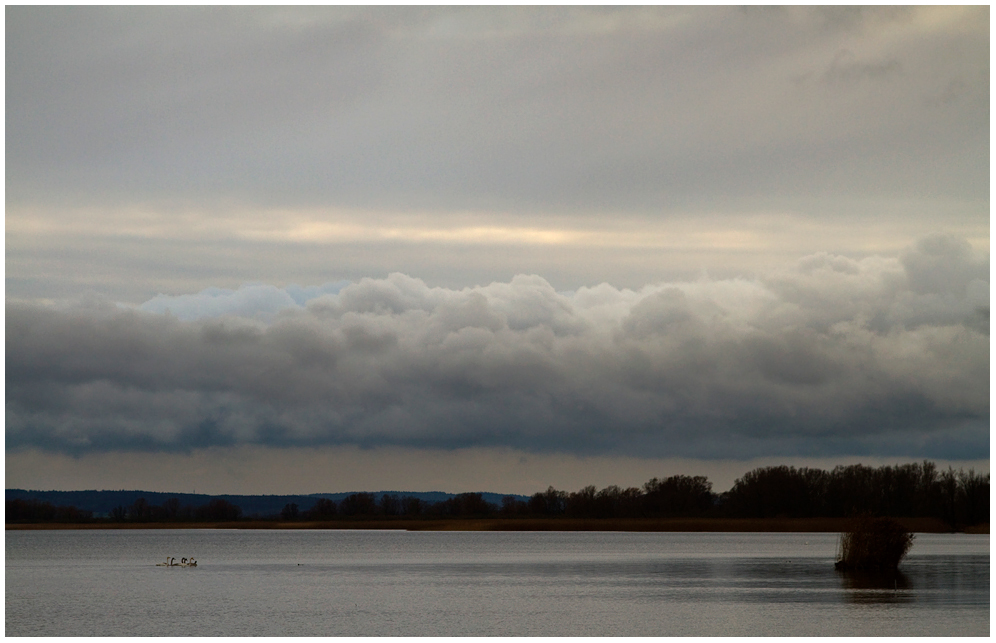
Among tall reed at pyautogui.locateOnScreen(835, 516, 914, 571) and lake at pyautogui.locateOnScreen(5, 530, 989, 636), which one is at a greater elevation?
tall reed at pyautogui.locateOnScreen(835, 516, 914, 571)

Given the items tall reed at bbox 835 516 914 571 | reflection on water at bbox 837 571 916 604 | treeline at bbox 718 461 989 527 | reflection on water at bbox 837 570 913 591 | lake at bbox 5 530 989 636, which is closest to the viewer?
lake at bbox 5 530 989 636

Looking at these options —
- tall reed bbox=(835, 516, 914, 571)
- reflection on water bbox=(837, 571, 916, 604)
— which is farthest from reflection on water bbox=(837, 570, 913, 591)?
tall reed bbox=(835, 516, 914, 571)

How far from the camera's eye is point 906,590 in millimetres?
40938

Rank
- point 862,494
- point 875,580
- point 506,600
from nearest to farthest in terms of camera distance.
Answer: point 506,600, point 875,580, point 862,494

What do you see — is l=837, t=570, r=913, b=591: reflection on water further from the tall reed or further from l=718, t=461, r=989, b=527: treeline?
l=718, t=461, r=989, b=527: treeline

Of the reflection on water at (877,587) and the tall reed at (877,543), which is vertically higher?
the tall reed at (877,543)

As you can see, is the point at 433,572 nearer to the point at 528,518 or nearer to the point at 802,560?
the point at 802,560

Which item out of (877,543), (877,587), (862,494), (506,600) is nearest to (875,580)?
(877,587)

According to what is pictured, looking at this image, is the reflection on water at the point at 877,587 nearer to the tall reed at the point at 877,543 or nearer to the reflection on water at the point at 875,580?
the reflection on water at the point at 875,580

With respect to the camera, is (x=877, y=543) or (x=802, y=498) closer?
(x=877, y=543)

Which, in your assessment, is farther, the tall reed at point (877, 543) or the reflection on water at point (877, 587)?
the tall reed at point (877, 543)

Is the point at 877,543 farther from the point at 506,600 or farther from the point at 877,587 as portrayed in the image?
the point at 506,600

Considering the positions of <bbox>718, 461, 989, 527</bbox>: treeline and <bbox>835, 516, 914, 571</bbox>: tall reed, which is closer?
<bbox>835, 516, 914, 571</bbox>: tall reed

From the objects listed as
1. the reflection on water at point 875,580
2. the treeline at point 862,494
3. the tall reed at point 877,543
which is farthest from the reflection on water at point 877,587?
the treeline at point 862,494
